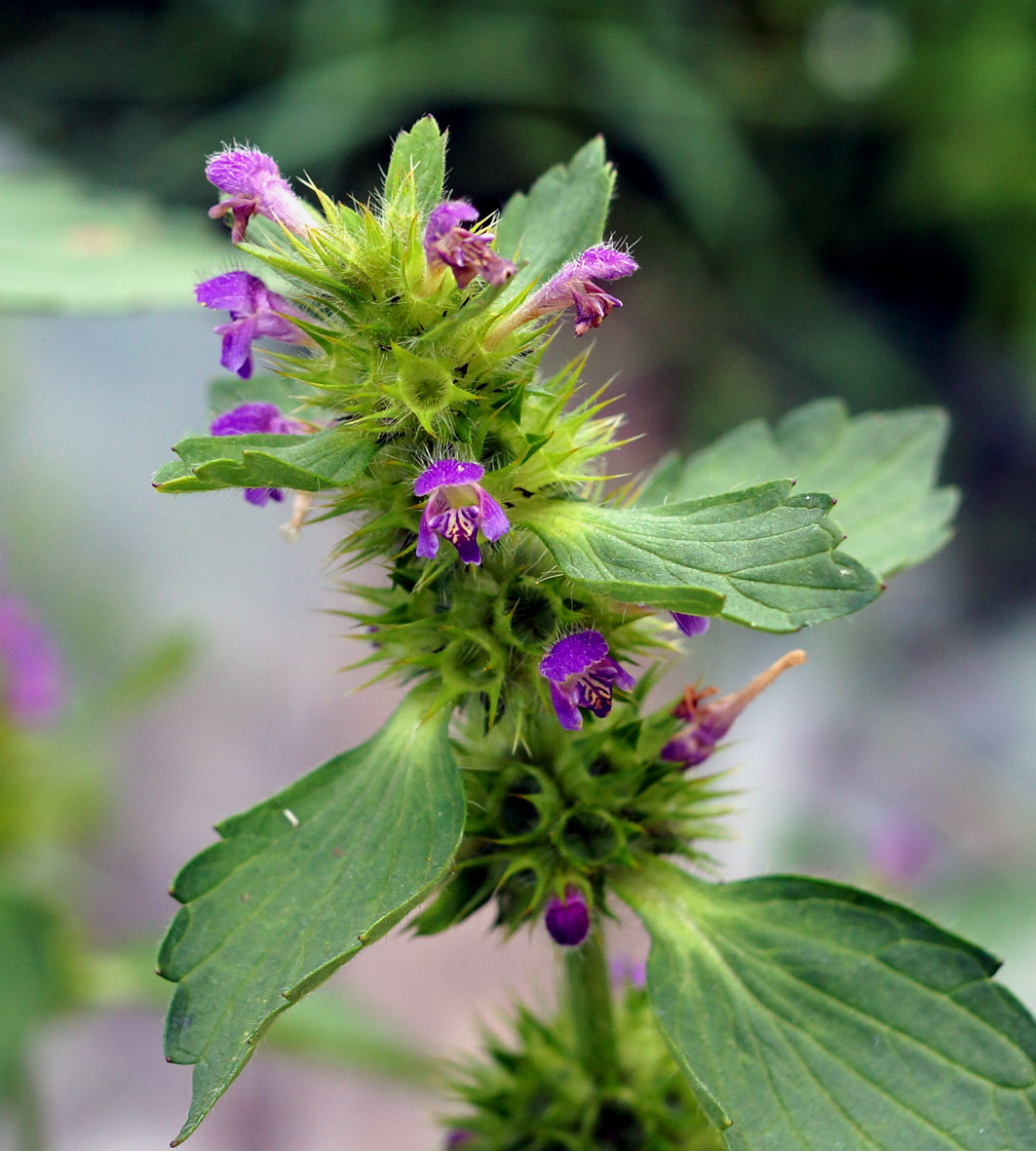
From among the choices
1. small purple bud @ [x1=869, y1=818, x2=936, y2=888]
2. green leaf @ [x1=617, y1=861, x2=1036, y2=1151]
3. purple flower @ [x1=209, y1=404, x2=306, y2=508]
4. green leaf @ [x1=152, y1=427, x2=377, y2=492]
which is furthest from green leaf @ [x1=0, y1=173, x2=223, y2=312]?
small purple bud @ [x1=869, y1=818, x2=936, y2=888]

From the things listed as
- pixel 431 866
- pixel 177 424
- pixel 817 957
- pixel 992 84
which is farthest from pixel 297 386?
pixel 992 84

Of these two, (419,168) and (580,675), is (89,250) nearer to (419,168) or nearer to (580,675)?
(419,168)

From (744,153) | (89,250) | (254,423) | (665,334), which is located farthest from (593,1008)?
(744,153)

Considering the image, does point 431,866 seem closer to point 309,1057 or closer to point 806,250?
point 309,1057

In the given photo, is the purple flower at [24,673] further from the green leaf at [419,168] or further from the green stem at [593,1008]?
the green leaf at [419,168]

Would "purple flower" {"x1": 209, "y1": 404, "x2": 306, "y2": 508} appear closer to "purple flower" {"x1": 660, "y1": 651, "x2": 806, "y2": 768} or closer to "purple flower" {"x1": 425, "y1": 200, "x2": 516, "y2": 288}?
"purple flower" {"x1": 425, "y1": 200, "x2": 516, "y2": 288}
